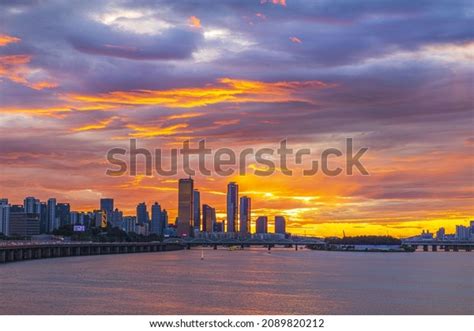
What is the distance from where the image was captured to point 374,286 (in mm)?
90125

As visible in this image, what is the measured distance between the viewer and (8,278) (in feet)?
307

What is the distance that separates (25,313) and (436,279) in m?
65.3

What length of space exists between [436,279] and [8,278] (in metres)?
58.7

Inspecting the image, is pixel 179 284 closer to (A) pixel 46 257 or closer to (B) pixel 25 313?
(B) pixel 25 313

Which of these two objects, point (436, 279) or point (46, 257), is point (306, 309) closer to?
point (436, 279)

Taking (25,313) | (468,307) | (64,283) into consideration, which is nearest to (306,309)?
(468,307)
